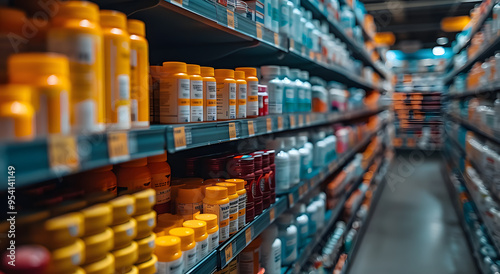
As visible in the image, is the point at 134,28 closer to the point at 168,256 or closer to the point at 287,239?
the point at 168,256

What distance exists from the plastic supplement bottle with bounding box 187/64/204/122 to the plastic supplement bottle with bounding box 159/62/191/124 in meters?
0.03

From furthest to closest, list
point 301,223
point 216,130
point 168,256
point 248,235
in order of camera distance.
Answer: point 301,223 < point 248,235 < point 216,130 < point 168,256

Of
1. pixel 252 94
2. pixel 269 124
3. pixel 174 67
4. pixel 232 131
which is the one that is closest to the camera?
pixel 174 67

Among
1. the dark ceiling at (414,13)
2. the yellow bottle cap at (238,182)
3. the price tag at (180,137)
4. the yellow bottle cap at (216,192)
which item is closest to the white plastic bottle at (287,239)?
the yellow bottle cap at (238,182)

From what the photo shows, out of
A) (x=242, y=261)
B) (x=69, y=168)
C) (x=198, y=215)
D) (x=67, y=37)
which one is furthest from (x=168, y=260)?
(x=242, y=261)

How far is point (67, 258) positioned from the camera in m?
0.68

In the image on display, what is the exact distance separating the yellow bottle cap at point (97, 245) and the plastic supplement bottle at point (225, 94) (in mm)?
691

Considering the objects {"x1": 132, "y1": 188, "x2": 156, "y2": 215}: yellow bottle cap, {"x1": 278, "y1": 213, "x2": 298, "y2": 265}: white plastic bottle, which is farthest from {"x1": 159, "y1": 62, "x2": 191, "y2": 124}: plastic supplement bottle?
{"x1": 278, "y1": 213, "x2": 298, "y2": 265}: white plastic bottle

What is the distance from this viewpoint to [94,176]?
96 cm

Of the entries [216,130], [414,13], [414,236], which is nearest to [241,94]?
[216,130]

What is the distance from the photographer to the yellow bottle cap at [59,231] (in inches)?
26.2

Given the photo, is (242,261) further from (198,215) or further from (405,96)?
(405,96)

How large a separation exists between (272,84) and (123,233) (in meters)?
1.26

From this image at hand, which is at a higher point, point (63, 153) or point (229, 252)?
point (63, 153)
